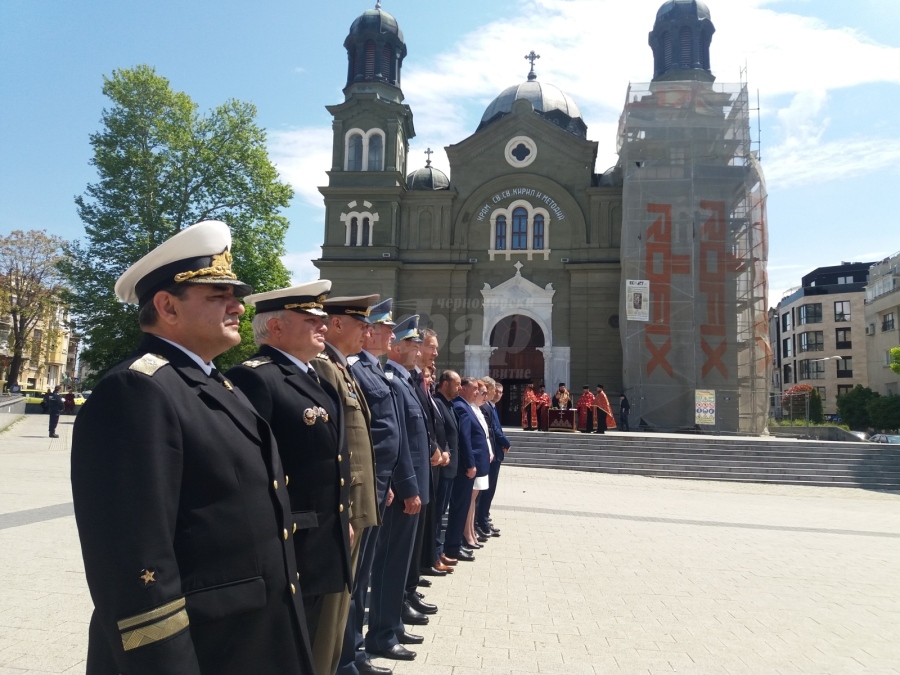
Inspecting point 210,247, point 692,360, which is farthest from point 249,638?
point 692,360

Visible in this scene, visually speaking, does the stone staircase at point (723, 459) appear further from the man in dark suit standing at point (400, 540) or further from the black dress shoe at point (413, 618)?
the man in dark suit standing at point (400, 540)

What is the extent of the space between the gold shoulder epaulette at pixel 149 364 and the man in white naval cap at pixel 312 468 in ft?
2.59

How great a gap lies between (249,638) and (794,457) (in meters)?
19.7

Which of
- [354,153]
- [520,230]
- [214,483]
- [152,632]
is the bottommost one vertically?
[152,632]

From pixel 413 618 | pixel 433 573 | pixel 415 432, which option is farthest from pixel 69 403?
pixel 415 432

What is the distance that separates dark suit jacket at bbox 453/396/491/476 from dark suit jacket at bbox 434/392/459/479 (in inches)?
12.2

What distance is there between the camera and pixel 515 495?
12922mm

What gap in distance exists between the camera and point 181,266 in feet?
7.36

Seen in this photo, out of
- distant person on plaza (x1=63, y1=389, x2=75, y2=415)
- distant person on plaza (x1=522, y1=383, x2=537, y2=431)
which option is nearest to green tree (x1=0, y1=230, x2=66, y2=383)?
distant person on plaza (x1=63, y1=389, x2=75, y2=415)

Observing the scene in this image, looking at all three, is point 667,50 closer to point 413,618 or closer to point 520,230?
point 520,230

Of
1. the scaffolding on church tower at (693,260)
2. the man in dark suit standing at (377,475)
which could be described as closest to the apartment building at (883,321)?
the scaffolding on church tower at (693,260)

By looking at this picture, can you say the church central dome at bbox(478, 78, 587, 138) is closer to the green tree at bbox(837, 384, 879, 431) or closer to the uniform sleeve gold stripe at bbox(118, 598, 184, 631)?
the green tree at bbox(837, 384, 879, 431)

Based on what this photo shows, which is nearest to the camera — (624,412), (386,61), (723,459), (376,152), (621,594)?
(621,594)

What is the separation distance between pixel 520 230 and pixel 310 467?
93.5ft
